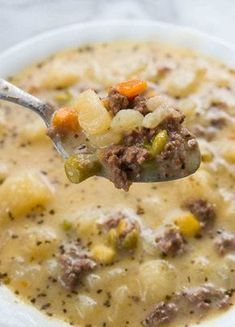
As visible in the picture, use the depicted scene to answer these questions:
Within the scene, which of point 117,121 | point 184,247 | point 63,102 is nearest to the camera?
point 117,121

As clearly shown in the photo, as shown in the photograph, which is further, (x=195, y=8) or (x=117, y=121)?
(x=195, y=8)

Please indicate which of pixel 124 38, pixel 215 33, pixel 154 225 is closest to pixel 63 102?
pixel 124 38

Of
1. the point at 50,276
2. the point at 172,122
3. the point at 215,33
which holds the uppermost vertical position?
the point at 172,122

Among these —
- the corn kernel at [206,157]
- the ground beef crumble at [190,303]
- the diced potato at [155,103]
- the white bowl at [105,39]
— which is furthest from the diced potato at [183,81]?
the ground beef crumble at [190,303]

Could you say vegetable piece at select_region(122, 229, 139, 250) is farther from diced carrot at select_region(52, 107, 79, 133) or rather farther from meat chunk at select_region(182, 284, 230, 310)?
diced carrot at select_region(52, 107, 79, 133)

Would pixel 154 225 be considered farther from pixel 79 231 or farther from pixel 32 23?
pixel 32 23

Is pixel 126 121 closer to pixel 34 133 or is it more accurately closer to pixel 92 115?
pixel 92 115

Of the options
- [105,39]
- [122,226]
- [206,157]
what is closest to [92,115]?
[122,226]
